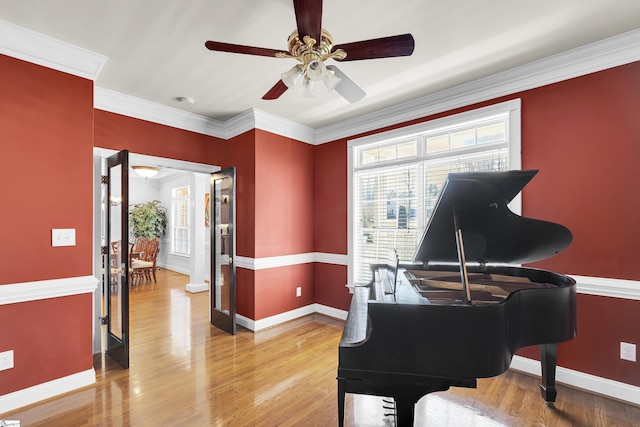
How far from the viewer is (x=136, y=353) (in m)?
3.18

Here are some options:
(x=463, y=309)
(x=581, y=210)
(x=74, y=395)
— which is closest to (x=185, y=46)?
(x=463, y=309)

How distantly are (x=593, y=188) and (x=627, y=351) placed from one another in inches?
51.6

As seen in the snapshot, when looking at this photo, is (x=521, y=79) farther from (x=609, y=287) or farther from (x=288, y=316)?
(x=288, y=316)

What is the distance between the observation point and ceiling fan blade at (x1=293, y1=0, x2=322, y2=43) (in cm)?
144

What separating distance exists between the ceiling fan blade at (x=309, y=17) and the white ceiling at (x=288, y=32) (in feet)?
1.54

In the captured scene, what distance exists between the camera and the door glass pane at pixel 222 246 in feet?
13.0

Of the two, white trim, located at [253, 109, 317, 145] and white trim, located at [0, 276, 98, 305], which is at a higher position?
white trim, located at [253, 109, 317, 145]

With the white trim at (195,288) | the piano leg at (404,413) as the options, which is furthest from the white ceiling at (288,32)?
the white trim at (195,288)

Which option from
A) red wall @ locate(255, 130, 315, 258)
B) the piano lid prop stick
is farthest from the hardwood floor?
red wall @ locate(255, 130, 315, 258)

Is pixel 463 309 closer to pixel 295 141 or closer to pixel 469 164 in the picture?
pixel 469 164

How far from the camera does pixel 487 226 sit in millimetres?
2020

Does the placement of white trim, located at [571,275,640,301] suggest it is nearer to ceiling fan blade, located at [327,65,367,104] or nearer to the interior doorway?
ceiling fan blade, located at [327,65,367,104]

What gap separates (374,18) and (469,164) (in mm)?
1811

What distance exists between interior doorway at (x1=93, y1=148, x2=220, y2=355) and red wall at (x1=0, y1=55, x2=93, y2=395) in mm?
603
